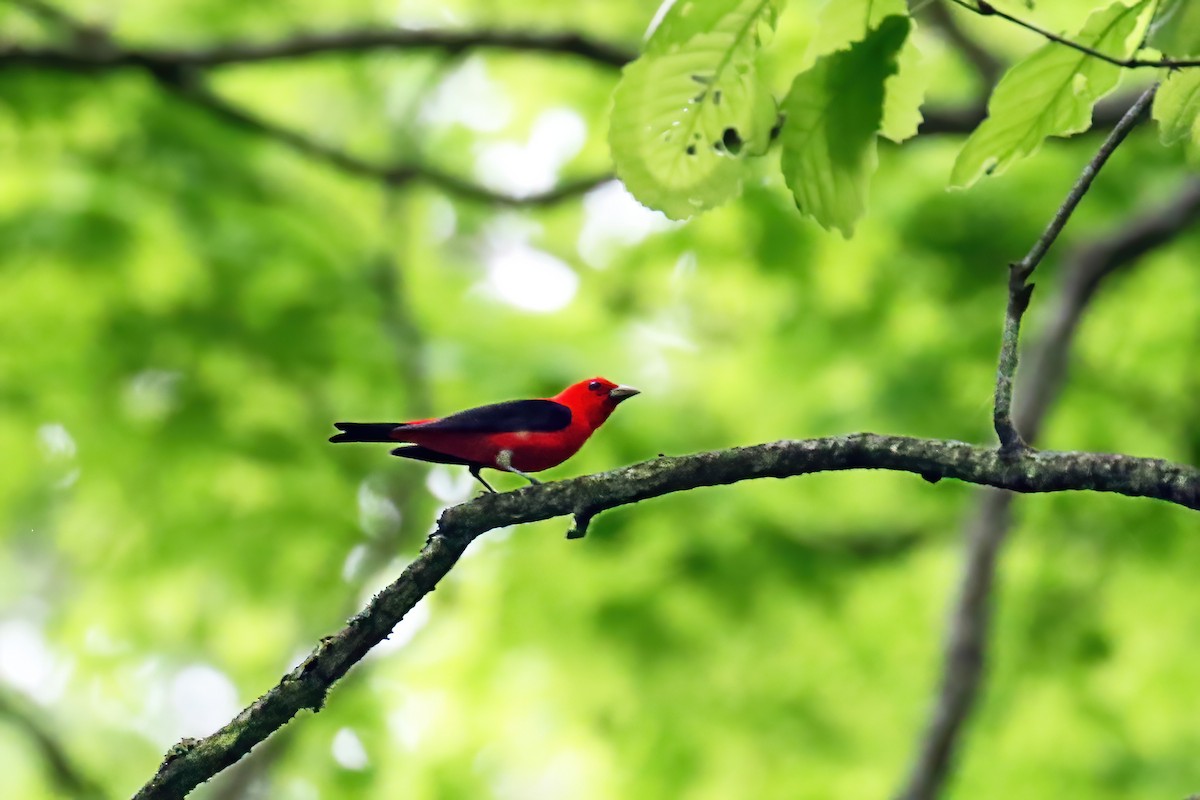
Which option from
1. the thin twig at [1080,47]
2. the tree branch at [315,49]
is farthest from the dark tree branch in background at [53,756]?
the thin twig at [1080,47]

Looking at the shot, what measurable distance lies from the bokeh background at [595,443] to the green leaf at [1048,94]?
543cm

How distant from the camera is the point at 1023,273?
1.99 m

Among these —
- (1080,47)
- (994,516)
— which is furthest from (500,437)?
(994,516)

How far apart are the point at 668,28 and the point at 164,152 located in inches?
288

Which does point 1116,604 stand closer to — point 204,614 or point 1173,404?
point 1173,404

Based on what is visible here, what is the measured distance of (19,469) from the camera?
873 centimetres

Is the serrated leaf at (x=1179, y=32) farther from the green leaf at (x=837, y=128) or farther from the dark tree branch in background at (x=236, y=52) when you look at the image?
the dark tree branch in background at (x=236, y=52)

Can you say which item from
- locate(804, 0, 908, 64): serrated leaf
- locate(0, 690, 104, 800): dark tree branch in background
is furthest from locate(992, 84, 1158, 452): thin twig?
locate(0, 690, 104, 800): dark tree branch in background

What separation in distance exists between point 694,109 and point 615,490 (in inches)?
25.7

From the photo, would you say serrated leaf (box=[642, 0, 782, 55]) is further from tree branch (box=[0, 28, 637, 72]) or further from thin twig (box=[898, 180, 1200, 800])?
tree branch (box=[0, 28, 637, 72])

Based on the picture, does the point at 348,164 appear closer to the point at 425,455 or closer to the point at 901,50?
the point at 425,455

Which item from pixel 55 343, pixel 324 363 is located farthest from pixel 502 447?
pixel 55 343

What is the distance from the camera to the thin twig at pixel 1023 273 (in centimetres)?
191

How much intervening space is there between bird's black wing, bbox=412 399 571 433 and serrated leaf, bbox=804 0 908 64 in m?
A: 1.43
